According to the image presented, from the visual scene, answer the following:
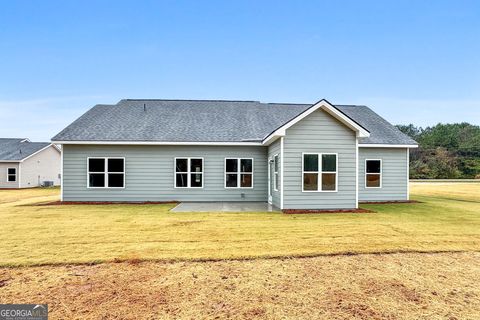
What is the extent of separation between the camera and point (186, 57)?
26328mm

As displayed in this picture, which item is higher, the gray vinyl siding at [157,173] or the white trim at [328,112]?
the white trim at [328,112]

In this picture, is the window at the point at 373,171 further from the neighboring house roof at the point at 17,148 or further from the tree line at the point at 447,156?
the tree line at the point at 447,156

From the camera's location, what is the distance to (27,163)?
103 ft

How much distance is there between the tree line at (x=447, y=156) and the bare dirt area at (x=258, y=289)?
2061 inches

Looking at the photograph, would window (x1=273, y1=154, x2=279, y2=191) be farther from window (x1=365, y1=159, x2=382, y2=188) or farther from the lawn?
window (x1=365, y1=159, x2=382, y2=188)

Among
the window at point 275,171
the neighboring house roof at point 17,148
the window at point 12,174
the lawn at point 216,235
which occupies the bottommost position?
the lawn at point 216,235

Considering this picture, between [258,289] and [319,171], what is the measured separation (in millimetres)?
8684

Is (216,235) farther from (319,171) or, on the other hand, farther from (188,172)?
(188,172)

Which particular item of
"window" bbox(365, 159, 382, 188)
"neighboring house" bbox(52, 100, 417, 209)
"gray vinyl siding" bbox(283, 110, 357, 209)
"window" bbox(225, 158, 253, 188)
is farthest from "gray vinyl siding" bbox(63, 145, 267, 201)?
"window" bbox(365, 159, 382, 188)

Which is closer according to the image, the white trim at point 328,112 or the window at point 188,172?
the white trim at point 328,112

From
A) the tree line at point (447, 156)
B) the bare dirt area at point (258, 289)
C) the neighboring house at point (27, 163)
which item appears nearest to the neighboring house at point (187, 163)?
the bare dirt area at point (258, 289)

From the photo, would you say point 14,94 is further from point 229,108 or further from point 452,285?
point 452,285

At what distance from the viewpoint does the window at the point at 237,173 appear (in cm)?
1606

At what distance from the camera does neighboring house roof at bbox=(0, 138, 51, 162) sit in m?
30.7
